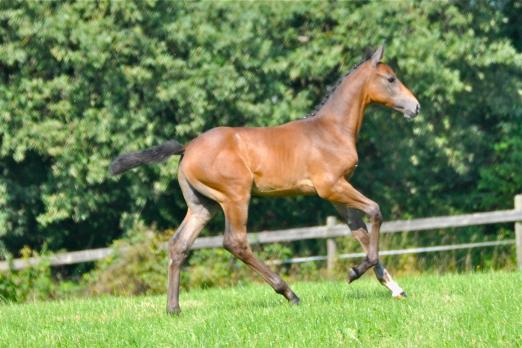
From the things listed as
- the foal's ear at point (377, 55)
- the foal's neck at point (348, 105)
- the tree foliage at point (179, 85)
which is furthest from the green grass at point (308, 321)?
the tree foliage at point (179, 85)

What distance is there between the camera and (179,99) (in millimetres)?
18797

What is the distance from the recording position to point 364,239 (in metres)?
10.8

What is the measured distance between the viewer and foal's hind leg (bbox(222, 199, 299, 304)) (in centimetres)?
1034

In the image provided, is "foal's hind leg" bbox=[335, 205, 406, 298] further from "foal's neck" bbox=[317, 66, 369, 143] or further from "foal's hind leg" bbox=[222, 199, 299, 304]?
"foal's hind leg" bbox=[222, 199, 299, 304]

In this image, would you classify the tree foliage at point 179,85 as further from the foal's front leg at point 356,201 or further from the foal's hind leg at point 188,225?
the foal's front leg at point 356,201

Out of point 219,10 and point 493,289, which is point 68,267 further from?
point 493,289

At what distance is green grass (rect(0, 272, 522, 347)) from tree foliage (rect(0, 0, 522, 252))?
24.0 feet

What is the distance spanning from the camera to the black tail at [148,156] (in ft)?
35.1

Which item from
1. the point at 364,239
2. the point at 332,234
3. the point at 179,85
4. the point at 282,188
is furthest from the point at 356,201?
the point at 179,85

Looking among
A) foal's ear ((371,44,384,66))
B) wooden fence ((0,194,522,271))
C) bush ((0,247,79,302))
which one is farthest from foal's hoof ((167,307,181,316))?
bush ((0,247,79,302))

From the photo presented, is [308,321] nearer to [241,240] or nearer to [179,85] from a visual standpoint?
[241,240]

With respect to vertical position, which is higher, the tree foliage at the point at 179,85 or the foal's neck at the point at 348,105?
the foal's neck at the point at 348,105

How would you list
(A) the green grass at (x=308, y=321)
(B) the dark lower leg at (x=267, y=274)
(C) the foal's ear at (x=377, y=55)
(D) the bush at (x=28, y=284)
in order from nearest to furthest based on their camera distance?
(A) the green grass at (x=308, y=321) < (B) the dark lower leg at (x=267, y=274) < (C) the foal's ear at (x=377, y=55) < (D) the bush at (x=28, y=284)

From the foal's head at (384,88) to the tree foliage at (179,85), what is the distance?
25.9 feet
